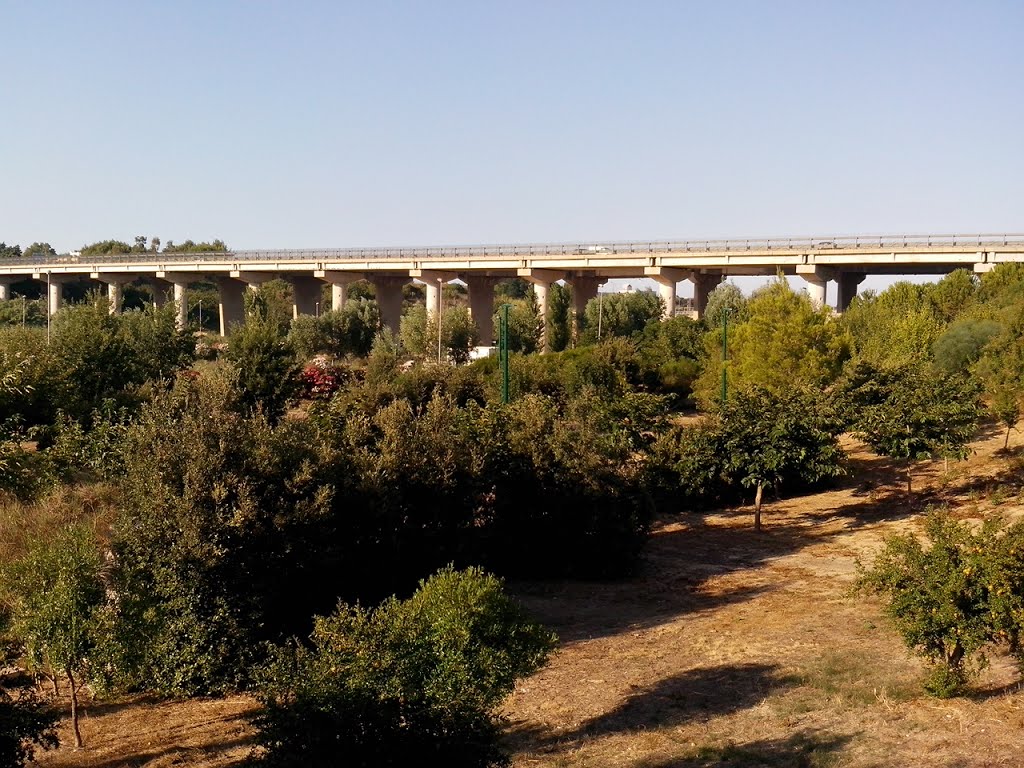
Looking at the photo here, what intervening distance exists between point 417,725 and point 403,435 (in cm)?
1128

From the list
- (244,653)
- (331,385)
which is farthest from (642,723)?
(331,385)

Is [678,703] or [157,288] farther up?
[157,288]

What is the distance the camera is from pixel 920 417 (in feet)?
90.6

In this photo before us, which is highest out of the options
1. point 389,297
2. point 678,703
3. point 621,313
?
point 389,297

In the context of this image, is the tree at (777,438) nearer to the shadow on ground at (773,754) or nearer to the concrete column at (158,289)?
the shadow on ground at (773,754)

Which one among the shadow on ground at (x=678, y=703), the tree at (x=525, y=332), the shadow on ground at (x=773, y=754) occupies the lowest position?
the shadow on ground at (x=678, y=703)

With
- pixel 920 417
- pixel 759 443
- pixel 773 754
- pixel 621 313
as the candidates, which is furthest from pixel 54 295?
pixel 773 754

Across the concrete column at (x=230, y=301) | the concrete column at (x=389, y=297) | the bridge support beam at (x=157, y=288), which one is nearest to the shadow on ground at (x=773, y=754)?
the concrete column at (x=389, y=297)

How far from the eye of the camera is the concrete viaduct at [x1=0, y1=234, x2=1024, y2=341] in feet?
185

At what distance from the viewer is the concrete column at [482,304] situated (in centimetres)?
A: 7525

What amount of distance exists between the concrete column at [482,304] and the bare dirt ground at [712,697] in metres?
51.9

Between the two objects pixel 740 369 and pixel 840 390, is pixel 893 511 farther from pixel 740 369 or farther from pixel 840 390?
pixel 740 369

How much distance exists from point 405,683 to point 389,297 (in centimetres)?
7301

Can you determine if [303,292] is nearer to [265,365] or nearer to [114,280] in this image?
[114,280]
